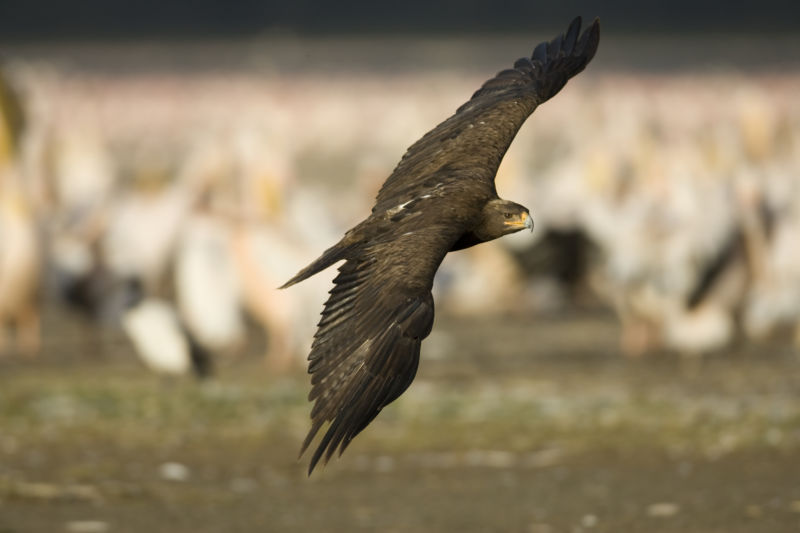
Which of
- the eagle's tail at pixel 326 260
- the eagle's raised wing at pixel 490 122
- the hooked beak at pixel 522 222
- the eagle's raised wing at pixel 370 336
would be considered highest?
the eagle's raised wing at pixel 490 122

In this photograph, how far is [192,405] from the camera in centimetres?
1247

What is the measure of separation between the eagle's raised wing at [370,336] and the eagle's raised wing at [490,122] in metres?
0.83

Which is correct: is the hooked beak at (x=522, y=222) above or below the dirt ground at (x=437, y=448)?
above

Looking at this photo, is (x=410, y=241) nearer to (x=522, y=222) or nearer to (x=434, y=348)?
(x=522, y=222)

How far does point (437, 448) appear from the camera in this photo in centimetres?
1105

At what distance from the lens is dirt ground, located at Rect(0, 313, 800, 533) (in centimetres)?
928

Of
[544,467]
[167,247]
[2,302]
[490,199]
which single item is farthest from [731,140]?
[490,199]

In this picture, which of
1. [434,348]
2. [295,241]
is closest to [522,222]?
[295,241]

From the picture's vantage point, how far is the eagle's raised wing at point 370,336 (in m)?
6.94

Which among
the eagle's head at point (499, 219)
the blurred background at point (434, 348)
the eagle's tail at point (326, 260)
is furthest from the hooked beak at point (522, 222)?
the blurred background at point (434, 348)

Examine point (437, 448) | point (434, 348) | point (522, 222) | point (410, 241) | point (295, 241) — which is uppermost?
point (295, 241)

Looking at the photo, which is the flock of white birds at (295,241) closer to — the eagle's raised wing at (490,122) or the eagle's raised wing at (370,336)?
the eagle's raised wing at (490,122)

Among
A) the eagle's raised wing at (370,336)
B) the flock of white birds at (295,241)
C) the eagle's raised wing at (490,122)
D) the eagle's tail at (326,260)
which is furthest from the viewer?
the flock of white birds at (295,241)

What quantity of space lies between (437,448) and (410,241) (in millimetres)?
3690
